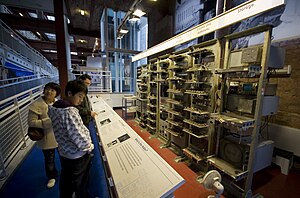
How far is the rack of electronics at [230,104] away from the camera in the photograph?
1866mm

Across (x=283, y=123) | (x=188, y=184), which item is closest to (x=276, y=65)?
(x=283, y=123)

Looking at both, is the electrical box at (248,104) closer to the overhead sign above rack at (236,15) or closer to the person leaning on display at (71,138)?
the overhead sign above rack at (236,15)

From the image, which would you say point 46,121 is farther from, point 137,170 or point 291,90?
point 291,90

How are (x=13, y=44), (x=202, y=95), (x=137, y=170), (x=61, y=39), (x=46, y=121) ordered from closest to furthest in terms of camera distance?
(x=137, y=170)
(x=46, y=121)
(x=202, y=95)
(x=61, y=39)
(x=13, y=44)

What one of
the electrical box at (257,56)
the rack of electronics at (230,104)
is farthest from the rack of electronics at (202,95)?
the electrical box at (257,56)

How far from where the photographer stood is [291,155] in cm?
277

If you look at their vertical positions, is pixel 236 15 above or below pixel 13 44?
below

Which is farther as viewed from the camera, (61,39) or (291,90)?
(61,39)

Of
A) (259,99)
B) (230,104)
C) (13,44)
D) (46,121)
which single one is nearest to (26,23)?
(13,44)

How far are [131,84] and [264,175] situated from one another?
28.3ft

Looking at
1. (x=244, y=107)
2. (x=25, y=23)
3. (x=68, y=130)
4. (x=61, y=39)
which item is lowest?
(x=68, y=130)

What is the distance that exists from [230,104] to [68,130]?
2305mm

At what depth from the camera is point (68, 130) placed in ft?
4.27

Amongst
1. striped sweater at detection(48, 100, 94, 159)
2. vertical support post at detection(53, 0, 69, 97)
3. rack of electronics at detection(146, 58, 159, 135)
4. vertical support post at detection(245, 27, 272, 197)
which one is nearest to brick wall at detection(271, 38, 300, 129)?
vertical support post at detection(245, 27, 272, 197)
